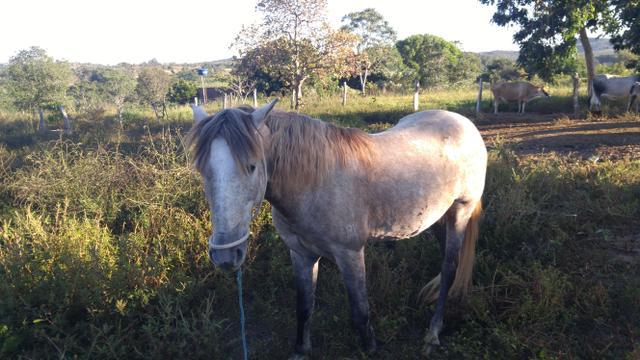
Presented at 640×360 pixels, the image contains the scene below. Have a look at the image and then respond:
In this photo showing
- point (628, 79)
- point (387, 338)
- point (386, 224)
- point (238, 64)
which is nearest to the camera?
point (386, 224)

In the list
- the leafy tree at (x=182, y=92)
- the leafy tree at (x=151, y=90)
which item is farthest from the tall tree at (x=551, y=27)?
the leafy tree at (x=182, y=92)

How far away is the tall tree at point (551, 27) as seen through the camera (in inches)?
460

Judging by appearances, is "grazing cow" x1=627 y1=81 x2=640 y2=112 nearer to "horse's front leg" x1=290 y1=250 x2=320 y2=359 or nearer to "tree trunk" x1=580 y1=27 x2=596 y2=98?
"tree trunk" x1=580 y1=27 x2=596 y2=98

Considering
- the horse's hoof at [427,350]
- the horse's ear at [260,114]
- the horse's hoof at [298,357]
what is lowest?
the horse's hoof at [298,357]

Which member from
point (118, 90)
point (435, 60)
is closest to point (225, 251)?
point (118, 90)

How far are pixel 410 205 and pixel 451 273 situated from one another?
0.91 m

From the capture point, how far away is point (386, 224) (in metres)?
2.47

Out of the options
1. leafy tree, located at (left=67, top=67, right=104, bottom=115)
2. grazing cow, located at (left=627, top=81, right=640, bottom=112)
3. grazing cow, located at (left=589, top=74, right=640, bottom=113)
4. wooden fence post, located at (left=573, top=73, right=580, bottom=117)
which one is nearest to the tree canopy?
leafy tree, located at (left=67, top=67, right=104, bottom=115)

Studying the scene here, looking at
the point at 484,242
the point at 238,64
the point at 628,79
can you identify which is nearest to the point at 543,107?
the point at 628,79

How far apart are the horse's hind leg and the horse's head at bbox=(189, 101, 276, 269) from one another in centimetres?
188

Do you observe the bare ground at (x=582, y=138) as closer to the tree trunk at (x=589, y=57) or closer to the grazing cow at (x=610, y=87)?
the grazing cow at (x=610, y=87)

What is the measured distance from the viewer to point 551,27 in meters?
12.5

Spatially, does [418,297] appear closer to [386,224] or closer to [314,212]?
[386,224]

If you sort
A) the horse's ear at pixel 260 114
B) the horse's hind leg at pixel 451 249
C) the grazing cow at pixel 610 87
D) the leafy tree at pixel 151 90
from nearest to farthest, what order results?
the horse's ear at pixel 260 114 < the horse's hind leg at pixel 451 249 < the grazing cow at pixel 610 87 < the leafy tree at pixel 151 90
